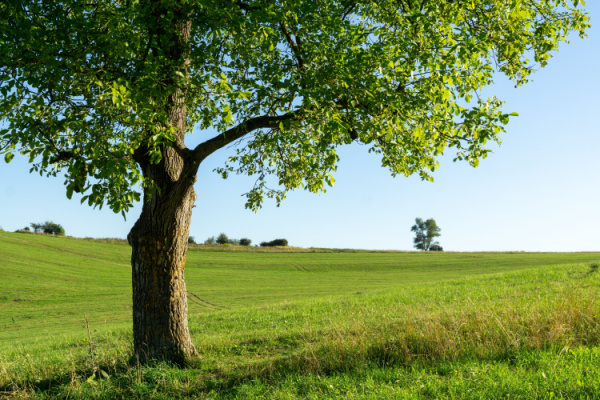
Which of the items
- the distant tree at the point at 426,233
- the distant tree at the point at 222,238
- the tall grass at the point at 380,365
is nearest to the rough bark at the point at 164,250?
the tall grass at the point at 380,365

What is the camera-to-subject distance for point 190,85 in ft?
24.4

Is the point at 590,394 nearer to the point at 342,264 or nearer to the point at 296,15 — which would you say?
the point at 296,15

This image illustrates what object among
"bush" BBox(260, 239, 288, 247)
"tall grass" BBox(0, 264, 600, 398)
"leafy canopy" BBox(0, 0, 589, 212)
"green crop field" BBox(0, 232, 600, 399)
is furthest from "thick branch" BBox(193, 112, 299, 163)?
"bush" BBox(260, 239, 288, 247)

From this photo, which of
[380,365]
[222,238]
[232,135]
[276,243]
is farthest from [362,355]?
[222,238]

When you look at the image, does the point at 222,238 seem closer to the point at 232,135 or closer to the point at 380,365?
the point at 232,135

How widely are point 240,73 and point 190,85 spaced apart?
3489 millimetres

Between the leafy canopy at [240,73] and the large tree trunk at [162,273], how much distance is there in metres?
1.09

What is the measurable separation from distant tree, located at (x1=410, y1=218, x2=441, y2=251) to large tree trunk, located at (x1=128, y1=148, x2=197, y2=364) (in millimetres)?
113750

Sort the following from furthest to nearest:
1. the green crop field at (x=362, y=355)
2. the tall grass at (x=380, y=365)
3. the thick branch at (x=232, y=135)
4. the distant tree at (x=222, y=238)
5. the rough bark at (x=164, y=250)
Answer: the distant tree at (x=222, y=238) → the thick branch at (x=232, y=135) → the rough bark at (x=164, y=250) → the green crop field at (x=362, y=355) → the tall grass at (x=380, y=365)

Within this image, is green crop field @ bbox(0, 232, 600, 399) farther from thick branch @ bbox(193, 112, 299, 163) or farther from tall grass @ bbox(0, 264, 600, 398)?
thick branch @ bbox(193, 112, 299, 163)

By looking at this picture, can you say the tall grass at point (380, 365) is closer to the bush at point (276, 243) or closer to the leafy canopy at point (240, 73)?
the leafy canopy at point (240, 73)

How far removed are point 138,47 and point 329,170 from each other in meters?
5.25

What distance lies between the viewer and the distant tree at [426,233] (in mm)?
117625

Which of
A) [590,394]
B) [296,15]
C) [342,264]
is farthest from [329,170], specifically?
[342,264]
